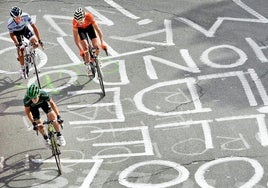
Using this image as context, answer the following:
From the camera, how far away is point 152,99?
1611 cm

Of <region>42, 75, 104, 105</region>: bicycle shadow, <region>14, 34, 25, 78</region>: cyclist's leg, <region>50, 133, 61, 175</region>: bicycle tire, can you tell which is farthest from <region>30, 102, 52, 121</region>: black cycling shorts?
<region>14, 34, 25, 78</region>: cyclist's leg

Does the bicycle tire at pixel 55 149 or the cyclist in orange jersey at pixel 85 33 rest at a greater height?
the cyclist in orange jersey at pixel 85 33

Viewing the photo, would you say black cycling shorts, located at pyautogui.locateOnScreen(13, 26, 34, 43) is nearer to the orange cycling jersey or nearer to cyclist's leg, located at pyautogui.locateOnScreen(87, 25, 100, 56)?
the orange cycling jersey

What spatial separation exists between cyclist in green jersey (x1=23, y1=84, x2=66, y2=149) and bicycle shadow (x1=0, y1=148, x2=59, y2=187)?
0.56m

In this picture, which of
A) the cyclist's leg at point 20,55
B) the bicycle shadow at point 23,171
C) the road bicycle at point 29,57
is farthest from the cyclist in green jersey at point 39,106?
the cyclist's leg at point 20,55

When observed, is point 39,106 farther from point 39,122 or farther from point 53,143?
point 53,143

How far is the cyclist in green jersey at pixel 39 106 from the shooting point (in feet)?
43.0

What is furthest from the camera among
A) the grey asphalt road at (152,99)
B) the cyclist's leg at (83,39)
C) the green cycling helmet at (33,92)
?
the cyclist's leg at (83,39)

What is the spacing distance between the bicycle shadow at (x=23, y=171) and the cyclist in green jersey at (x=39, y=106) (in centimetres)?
56

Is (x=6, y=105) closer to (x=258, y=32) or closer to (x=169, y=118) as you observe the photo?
(x=169, y=118)

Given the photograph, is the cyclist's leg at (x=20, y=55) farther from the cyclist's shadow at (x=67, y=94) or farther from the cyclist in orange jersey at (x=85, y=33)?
the cyclist in orange jersey at (x=85, y=33)

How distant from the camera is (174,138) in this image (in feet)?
47.0

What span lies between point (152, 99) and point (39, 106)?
11.6 ft

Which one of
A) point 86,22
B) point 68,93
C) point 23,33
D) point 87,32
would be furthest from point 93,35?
point 23,33
